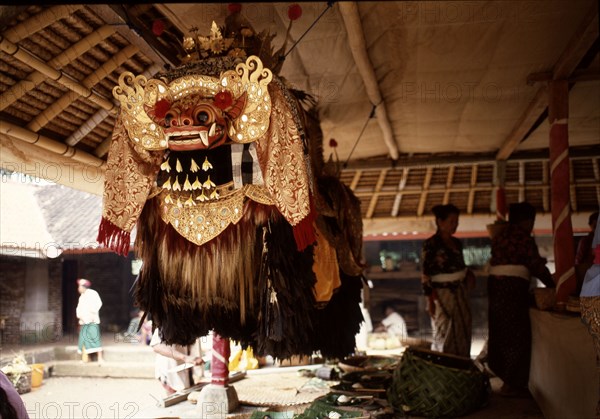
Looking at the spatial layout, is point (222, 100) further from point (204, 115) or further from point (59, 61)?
point (59, 61)

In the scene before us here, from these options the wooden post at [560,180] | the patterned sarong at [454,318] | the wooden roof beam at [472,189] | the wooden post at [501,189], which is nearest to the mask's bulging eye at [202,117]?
the wooden post at [560,180]

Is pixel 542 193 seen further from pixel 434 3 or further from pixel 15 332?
pixel 15 332

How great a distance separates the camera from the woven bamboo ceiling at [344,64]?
306cm

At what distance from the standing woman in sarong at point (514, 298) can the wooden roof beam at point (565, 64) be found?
969 mm

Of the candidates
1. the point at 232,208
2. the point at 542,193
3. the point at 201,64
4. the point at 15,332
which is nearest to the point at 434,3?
the point at 201,64

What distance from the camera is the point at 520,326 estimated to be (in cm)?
450

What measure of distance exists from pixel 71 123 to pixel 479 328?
12371mm

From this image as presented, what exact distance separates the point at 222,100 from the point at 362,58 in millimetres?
1507

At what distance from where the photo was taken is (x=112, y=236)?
107 inches

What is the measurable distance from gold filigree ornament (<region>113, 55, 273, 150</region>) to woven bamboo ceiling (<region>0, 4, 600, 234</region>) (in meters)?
0.54

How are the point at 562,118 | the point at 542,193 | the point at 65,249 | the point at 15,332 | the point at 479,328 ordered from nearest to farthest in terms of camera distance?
the point at 15,332 < the point at 65,249 < the point at 562,118 < the point at 542,193 < the point at 479,328

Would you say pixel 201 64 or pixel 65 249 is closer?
pixel 201 64

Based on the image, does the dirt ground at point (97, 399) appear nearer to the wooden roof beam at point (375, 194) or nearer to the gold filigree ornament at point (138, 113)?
the gold filigree ornament at point (138, 113)

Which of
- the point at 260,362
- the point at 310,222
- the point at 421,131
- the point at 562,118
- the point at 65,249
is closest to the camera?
the point at 310,222
